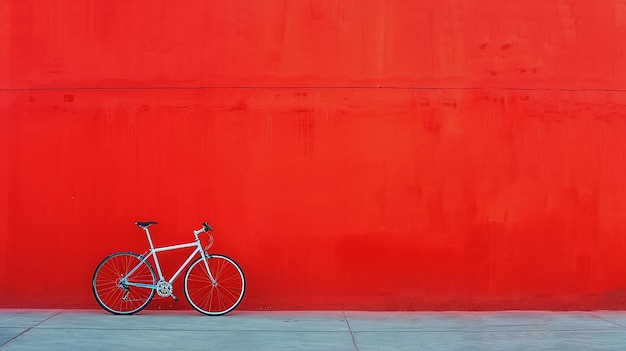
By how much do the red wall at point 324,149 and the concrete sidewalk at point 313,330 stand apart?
12.4 inches

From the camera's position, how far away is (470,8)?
7.62 m

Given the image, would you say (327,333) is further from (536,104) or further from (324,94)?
(536,104)

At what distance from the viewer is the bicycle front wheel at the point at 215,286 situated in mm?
7352

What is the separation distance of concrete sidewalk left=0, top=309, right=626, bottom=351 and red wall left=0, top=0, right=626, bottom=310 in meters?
0.31

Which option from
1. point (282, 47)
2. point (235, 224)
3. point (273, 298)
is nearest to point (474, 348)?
point (273, 298)

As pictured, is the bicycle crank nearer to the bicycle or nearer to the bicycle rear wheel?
the bicycle

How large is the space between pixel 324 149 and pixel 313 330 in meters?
2.13

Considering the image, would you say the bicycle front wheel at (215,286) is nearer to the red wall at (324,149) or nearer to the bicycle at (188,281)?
the bicycle at (188,281)

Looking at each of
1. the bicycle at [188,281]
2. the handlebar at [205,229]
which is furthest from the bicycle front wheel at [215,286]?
the handlebar at [205,229]

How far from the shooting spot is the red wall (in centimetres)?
747

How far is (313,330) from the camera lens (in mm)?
6488

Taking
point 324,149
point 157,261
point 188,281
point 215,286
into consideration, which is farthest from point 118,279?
point 324,149

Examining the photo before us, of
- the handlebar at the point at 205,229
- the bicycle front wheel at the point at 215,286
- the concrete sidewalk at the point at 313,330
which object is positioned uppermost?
the handlebar at the point at 205,229

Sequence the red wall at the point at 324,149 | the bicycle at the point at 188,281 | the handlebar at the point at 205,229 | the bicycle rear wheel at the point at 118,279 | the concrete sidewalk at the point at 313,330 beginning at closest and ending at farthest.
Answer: the concrete sidewalk at the point at 313,330 < the handlebar at the point at 205,229 < the bicycle at the point at 188,281 < the bicycle rear wheel at the point at 118,279 < the red wall at the point at 324,149
